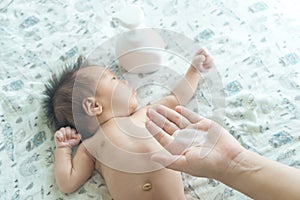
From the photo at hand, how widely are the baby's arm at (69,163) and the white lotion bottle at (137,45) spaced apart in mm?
235

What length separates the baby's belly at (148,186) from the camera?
882 millimetres

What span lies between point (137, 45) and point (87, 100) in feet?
0.62

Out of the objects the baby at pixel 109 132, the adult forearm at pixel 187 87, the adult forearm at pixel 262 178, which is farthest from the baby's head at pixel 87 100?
the adult forearm at pixel 262 178

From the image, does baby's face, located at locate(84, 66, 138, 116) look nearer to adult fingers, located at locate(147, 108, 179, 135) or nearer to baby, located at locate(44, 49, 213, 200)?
baby, located at locate(44, 49, 213, 200)

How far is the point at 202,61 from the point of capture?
1050 millimetres

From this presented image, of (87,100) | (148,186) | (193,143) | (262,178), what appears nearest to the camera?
(262,178)

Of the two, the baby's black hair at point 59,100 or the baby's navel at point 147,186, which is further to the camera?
the baby's black hair at point 59,100

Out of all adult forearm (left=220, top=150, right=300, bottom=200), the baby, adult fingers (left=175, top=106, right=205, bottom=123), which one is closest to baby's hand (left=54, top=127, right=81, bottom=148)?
the baby

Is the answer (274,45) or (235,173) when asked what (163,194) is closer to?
(235,173)

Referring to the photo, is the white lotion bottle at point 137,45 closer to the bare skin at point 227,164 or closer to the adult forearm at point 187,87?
the adult forearm at point 187,87

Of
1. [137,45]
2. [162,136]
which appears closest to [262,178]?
[162,136]

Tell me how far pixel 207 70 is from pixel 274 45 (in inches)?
7.7

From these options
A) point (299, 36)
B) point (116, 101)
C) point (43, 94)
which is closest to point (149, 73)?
point (116, 101)

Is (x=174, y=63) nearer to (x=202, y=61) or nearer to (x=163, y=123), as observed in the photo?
(x=202, y=61)
